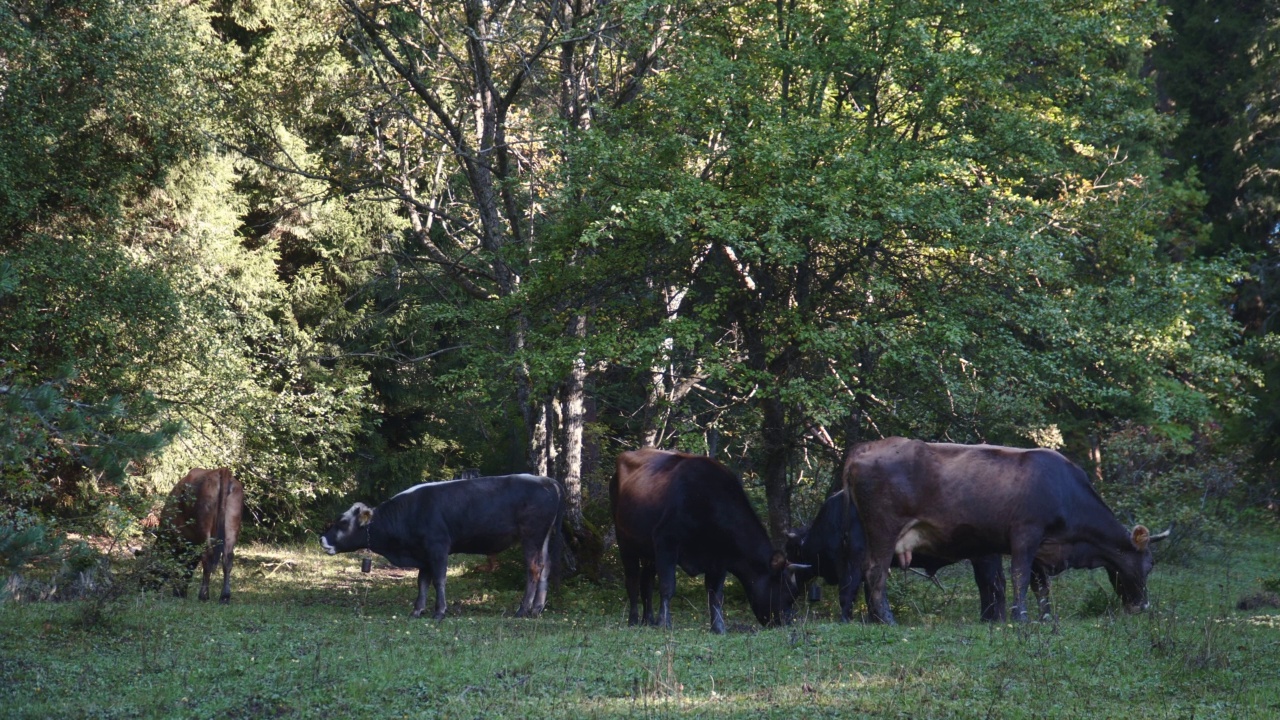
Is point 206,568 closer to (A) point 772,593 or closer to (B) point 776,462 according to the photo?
(A) point 772,593

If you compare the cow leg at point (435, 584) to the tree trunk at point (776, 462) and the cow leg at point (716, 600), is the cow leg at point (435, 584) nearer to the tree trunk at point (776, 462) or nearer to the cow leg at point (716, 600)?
the cow leg at point (716, 600)

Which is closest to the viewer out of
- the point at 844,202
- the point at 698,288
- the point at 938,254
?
the point at 844,202

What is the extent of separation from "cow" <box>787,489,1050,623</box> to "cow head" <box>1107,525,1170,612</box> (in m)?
0.86

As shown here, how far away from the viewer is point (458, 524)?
16.1m

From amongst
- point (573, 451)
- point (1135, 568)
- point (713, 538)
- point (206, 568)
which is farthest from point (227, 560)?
point (1135, 568)

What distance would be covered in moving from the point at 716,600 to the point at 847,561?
1997mm

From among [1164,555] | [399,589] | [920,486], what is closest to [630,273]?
[920,486]

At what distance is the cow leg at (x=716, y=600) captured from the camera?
13.0m

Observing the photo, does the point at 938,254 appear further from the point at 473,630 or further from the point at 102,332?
the point at 102,332

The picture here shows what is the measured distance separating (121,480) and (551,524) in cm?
843

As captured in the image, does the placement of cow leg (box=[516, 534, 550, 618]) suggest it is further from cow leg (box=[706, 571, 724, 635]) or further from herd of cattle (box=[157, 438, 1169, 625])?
cow leg (box=[706, 571, 724, 635])

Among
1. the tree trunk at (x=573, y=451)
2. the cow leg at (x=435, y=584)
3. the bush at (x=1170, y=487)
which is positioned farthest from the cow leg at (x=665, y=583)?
the bush at (x=1170, y=487)

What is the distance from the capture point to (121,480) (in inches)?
334

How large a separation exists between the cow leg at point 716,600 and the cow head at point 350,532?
16.8 feet
